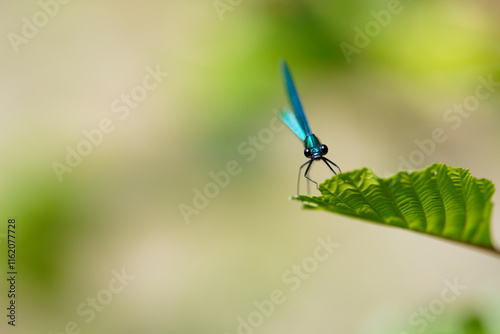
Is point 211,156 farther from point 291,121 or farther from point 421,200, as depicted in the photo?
point 421,200

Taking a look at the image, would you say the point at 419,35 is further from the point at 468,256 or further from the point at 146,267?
the point at 146,267

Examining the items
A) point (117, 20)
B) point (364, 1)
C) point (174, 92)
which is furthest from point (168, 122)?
point (364, 1)

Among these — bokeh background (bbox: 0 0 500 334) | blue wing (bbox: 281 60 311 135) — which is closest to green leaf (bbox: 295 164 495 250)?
blue wing (bbox: 281 60 311 135)

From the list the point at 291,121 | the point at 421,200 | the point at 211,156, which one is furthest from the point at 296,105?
the point at 211,156

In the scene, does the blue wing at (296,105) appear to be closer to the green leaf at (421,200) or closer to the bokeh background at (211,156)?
the green leaf at (421,200)

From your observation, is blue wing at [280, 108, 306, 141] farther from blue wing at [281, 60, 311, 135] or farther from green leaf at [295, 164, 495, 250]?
green leaf at [295, 164, 495, 250]
